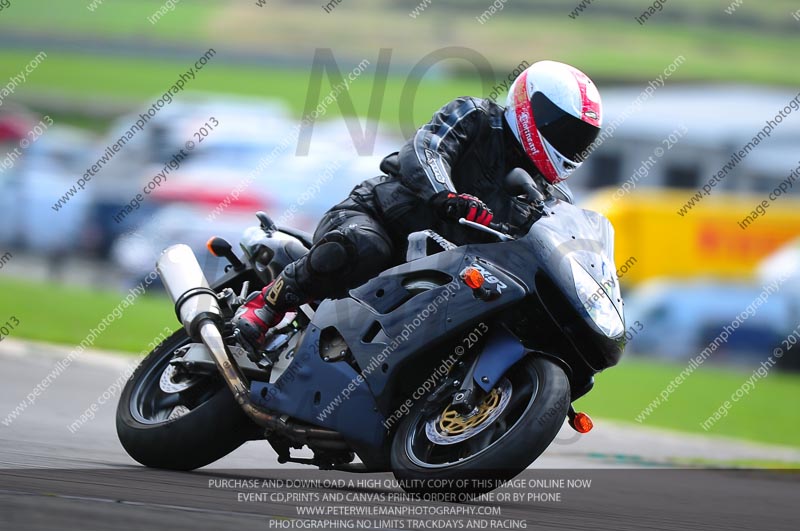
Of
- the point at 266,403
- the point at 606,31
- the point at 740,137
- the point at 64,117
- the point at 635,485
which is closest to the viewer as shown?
the point at 266,403

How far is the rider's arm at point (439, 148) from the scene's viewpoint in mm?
5883

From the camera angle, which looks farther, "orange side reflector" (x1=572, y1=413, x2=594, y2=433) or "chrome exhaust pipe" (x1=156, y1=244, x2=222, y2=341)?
"chrome exhaust pipe" (x1=156, y1=244, x2=222, y2=341)

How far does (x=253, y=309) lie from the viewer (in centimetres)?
640

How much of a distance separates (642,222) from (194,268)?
1564 cm

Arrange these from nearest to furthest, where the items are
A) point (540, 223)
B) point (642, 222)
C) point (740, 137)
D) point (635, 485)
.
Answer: point (540, 223), point (635, 485), point (642, 222), point (740, 137)

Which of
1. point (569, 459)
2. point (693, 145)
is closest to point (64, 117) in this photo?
point (693, 145)

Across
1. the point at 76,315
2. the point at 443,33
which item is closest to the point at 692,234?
the point at 76,315

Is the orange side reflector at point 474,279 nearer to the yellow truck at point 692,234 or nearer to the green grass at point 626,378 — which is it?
the green grass at point 626,378

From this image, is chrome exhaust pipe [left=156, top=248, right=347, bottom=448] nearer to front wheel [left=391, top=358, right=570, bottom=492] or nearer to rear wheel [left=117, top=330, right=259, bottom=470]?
rear wheel [left=117, top=330, right=259, bottom=470]

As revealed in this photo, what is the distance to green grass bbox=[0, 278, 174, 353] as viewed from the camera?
12992mm

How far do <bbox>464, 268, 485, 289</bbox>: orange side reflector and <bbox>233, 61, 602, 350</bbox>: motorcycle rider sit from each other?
0.44m

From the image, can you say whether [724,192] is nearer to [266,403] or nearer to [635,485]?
[635,485]

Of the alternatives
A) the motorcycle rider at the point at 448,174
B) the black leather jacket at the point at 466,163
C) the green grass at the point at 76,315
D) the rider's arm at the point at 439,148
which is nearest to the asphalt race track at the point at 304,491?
the motorcycle rider at the point at 448,174

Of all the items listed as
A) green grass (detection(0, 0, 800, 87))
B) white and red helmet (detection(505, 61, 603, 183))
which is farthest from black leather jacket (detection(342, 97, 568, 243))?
green grass (detection(0, 0, 800, 87))
